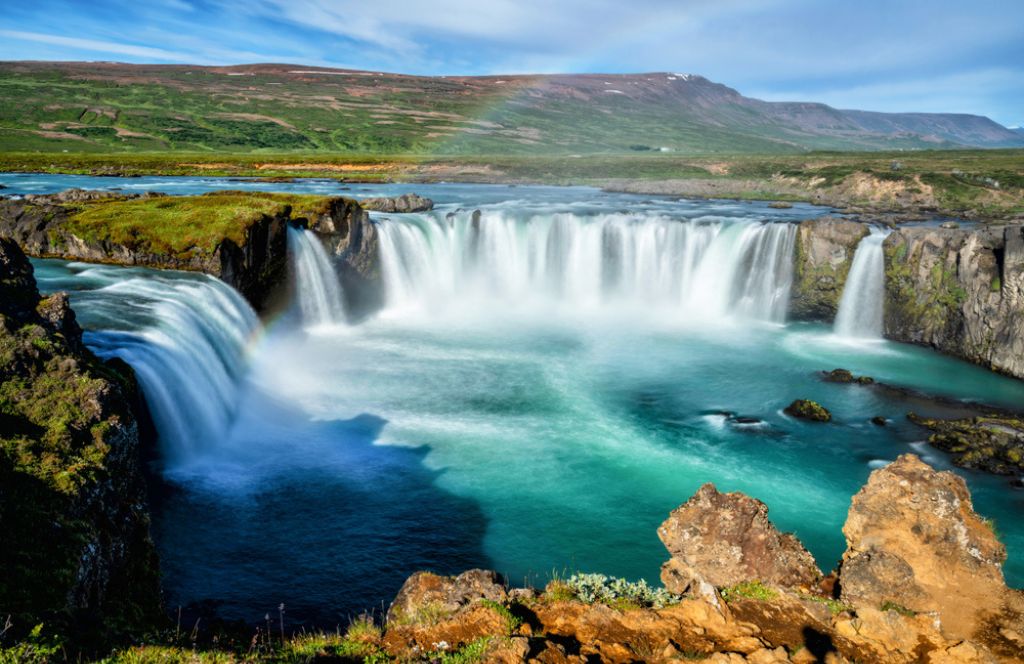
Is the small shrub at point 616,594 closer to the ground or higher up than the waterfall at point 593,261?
closer to the ground

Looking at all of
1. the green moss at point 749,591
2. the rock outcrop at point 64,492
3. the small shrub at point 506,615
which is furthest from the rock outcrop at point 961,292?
the rock outcrop at point 64,492

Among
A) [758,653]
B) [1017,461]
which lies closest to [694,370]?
[1017,461]

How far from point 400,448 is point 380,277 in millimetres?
20197

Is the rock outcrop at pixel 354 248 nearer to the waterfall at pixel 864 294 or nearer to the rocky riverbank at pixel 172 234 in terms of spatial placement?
the rocky riverbank at pixel 172 234

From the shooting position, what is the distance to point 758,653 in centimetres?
806

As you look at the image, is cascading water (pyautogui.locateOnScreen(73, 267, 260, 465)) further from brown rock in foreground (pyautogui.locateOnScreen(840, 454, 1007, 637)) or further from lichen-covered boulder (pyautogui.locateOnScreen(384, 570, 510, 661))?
brown rock in foreground (pyautogui.locateOnScreen(840, 454, 1007, 637))

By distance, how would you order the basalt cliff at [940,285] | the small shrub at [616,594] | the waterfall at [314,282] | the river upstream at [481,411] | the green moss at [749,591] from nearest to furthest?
the small shrub at [616,594] < the green moss at [749,591] < the river upstream at [481,411] < the basalt cliff at [940,285] < the waterfall at [314,282]

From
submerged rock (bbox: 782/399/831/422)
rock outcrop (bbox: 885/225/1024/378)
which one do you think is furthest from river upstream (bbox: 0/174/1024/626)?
rock outcrop (bbox: 885/225/1024/378)

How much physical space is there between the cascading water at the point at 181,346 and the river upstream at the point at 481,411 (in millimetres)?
111

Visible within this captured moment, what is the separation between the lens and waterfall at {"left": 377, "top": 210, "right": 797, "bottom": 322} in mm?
41125

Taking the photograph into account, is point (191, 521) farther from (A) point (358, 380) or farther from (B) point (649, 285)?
(B) point (649, 285)

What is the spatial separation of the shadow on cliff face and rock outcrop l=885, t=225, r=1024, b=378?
95.3 feet

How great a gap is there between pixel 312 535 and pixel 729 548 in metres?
10.8

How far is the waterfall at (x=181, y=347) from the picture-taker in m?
18.4
